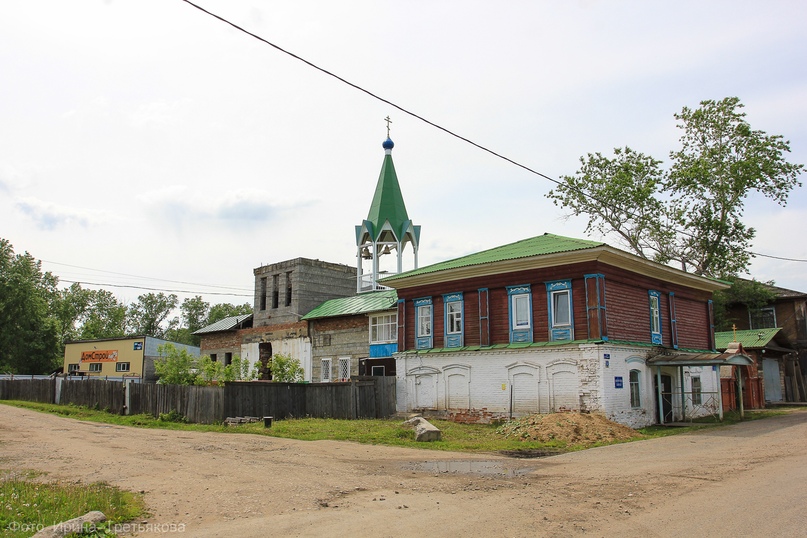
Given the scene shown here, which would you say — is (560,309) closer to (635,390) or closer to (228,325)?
(635,390)

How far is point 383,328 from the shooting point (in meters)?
34.7

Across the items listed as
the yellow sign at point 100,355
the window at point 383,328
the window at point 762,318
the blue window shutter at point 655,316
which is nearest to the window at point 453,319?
the window at point 383,328

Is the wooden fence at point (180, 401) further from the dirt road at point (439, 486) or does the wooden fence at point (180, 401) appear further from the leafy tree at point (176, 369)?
the dirt road at point (439, 486)

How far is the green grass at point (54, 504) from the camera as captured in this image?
26.6 ft

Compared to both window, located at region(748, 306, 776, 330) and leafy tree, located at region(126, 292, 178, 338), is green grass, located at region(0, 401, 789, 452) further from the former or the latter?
leafy tree, located at region(126, 292, 178, 338)

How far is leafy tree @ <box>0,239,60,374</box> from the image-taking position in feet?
203

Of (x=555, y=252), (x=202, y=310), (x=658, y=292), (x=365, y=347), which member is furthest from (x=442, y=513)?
(x=202, y=310)

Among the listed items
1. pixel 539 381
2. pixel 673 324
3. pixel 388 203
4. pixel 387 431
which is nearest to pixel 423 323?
pixel 539 381

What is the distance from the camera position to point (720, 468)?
43.3 feet

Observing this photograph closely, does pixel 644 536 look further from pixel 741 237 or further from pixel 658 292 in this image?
pixel 741 237

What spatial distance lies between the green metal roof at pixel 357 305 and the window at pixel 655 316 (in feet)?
41.6

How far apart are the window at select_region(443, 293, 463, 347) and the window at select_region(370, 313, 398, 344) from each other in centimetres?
628

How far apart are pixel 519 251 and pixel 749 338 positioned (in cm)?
1935

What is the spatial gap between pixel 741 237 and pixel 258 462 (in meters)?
36.0
